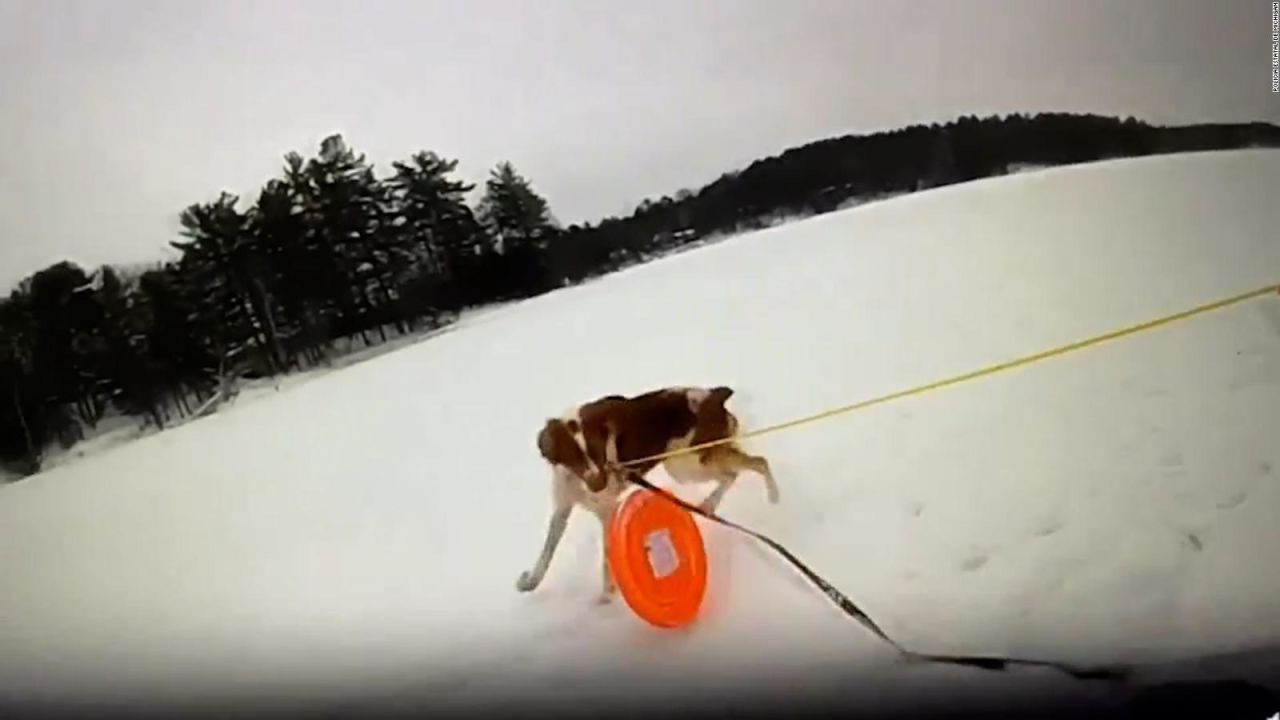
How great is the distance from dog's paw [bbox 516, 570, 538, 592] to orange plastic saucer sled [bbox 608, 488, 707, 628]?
74 millimetres

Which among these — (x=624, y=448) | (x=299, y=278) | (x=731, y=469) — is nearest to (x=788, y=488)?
(x=731, y=469)

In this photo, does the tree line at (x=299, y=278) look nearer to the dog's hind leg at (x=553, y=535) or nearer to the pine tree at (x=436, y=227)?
the pine tree at (x=436, y=227)

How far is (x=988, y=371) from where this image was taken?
141cm

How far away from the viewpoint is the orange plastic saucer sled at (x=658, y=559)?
1.29 meters

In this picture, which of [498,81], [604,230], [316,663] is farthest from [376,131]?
[316,663]

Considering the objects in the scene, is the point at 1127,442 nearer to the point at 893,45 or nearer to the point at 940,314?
the point at 940,314

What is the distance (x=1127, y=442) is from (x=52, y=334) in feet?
3.38

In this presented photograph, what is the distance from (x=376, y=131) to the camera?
129 cm

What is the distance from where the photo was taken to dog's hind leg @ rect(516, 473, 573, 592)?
1.30 m

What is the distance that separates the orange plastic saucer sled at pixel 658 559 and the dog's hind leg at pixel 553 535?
0.05m

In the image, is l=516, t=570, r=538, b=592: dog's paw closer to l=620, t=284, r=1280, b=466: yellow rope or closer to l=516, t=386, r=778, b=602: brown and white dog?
l=516, t=386, r=778, b=602: brown and white dog

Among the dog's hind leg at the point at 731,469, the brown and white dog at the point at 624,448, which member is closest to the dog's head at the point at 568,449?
the brown and white dog at the point at 624,448

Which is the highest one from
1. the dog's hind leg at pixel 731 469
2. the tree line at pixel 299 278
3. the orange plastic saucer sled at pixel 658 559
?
the tree line at pixel 299 278

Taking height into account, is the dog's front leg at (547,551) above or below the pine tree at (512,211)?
below
